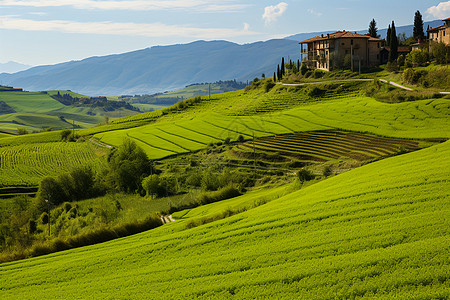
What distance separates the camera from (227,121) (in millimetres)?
107000

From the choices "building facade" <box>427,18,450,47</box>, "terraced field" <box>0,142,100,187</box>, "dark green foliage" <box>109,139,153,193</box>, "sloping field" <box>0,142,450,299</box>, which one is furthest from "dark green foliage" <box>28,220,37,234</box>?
"building facade" <box>427,18,450,47</box>

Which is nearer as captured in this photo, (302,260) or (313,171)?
Answer: (302,260)

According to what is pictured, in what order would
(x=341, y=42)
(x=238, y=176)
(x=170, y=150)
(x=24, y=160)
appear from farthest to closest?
(x=341, y=42), (x=24, y=160), (x=170, y=150), (x=238, y=176)

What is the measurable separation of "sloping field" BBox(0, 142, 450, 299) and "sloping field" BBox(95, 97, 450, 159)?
40058 millimetres

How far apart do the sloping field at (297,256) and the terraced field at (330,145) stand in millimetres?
26662

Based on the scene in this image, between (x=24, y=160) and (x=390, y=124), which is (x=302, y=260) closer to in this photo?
(x=390, y=124)

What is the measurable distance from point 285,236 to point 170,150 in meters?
66.4

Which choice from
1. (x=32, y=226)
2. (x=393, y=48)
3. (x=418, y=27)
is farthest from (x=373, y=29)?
(x=32, y=226)

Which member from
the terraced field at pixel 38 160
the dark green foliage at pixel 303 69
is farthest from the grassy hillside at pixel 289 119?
the dark green foliage at pixel 303 69

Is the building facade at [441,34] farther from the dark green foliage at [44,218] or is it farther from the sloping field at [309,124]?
the dark green foliage at [44,218]

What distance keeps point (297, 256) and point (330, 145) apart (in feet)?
177

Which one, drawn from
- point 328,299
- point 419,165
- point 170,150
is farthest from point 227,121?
point 328,299

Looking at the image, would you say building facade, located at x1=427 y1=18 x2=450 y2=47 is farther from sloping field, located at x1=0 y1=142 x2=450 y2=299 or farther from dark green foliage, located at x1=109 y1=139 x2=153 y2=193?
sloping field, located at x1=0 y1=142 x2=450 y2=299

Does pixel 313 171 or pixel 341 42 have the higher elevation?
pixel 341 42
